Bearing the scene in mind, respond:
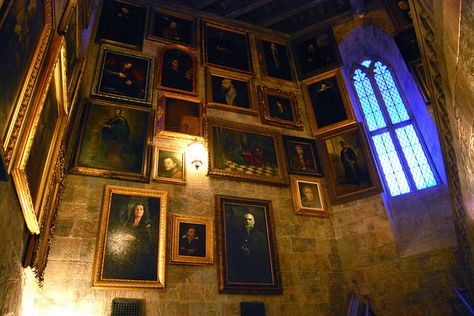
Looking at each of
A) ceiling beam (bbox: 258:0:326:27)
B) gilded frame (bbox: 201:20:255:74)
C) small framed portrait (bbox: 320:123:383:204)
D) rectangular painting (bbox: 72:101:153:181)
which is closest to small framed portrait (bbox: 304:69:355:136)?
small framed portrait (bbox: 320:123:383:204)

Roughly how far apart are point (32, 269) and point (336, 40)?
9190 millimetres

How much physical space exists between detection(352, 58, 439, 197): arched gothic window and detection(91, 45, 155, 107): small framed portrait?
17.5 feet

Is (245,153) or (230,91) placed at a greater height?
(230,91)

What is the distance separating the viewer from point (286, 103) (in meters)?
9.45

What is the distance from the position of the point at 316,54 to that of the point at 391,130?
115 inches

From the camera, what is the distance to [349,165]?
837 cm

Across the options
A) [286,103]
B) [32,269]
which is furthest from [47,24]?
[286,103]

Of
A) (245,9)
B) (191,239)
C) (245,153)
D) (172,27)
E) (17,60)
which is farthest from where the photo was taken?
(245,9)

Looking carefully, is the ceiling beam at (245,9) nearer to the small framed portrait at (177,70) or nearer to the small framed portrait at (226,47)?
the small framed portrait at (226,47)

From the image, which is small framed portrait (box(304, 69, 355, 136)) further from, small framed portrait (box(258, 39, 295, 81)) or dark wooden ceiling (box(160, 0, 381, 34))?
dark wooden ceiling (box(160, 0, 381, 34))

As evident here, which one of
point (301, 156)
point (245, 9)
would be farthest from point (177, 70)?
point (301, 156)

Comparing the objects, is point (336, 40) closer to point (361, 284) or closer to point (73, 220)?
point (361, 284)

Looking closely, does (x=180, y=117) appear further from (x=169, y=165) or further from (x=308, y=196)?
(x=308, y=196)

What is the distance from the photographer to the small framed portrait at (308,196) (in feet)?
25.5
